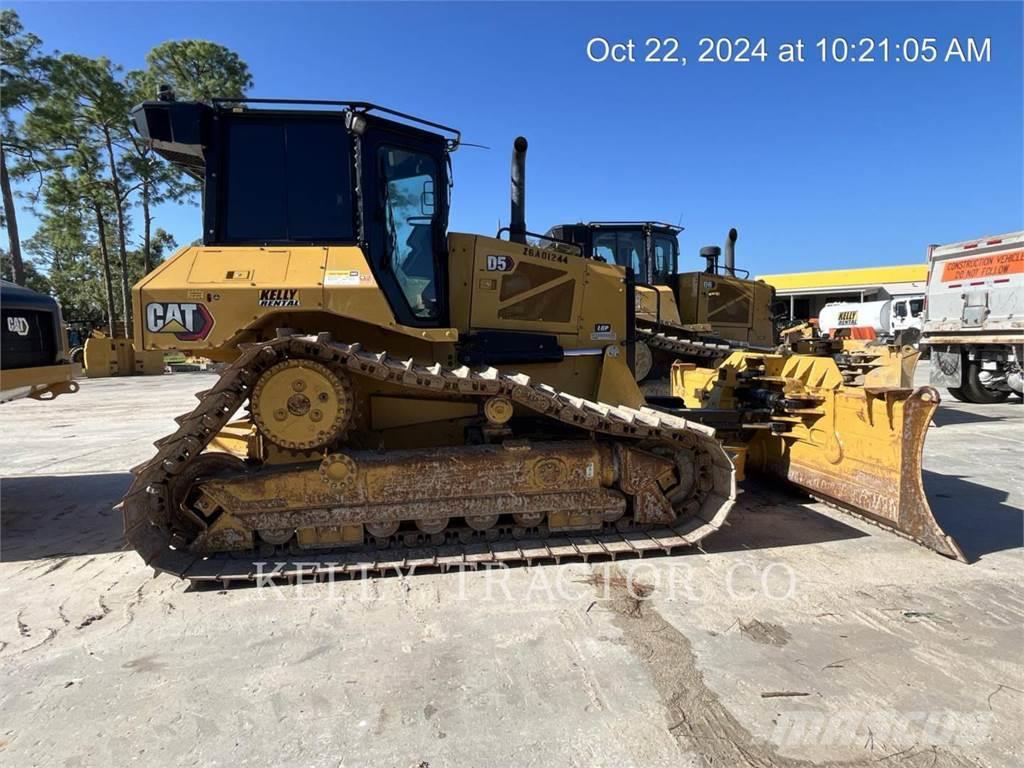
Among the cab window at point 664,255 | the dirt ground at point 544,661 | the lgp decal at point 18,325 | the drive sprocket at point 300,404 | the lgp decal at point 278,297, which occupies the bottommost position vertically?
the dirt ground at point 544,661

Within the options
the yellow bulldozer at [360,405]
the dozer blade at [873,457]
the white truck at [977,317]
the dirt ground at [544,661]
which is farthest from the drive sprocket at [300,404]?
the white truck at [977,317]

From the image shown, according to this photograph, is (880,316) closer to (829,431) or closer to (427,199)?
(829,431)

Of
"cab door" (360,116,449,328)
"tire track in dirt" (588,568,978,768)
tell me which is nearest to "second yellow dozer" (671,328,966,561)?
"tire track in dirt" (588,568,978,768)

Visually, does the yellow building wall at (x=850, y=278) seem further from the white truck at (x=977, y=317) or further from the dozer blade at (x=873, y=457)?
the dozer blade at (x=873, y=457)

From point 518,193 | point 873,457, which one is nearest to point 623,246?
point 518,193

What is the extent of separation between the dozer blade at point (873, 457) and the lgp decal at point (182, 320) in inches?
179

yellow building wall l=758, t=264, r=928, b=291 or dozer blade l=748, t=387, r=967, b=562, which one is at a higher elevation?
yellow building wall l=758, t=264, r=928, b=291

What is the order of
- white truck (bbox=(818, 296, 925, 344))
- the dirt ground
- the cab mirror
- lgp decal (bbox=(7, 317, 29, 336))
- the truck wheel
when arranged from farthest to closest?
white truck (bbox=(818, 296, 925, 344)) < the truck wheel < lgp decal (bbox=(7, 317, 29, 336)) < the cab mirror < the dirt ground

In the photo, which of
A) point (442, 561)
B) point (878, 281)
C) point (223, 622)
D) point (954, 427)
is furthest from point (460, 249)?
point (878, 281)

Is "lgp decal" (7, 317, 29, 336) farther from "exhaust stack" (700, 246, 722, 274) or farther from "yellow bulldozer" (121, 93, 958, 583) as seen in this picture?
"exhaust stack" (700, 246, 722, 274)

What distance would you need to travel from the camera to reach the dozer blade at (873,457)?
401cm

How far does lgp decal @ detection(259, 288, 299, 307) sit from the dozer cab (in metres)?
6.98

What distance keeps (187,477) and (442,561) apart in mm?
1720

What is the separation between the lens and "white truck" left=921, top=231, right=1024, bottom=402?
11555mm
